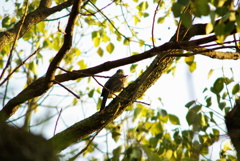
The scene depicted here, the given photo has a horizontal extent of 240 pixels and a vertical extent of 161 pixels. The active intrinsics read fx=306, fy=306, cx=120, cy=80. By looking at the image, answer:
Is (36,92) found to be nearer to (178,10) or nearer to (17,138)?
(178,10)

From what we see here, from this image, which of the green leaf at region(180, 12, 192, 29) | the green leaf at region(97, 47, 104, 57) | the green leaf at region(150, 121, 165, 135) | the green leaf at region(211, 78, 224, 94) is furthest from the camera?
the green leaf at region(97, 47, 104, 57)

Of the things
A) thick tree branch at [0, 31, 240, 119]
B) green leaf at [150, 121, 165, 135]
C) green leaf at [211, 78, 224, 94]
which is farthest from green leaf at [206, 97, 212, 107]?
thick tree branch at [0, 31, 240, 119]

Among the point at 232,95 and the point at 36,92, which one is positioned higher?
the point at 36,92

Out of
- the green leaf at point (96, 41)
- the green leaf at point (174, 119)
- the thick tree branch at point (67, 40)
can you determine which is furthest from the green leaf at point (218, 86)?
the green leaf at point (96, 41)

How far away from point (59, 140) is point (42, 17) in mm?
1724

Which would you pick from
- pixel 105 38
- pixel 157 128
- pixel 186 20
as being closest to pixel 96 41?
pixel 105 38

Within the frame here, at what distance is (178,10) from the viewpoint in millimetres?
2074

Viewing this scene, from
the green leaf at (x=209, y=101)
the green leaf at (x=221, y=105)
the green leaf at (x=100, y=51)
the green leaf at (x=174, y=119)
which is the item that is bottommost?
the green leaf at (x=174, y=119)

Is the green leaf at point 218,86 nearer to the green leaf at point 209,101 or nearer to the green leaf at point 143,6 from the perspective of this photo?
the green leaf at point 209,101

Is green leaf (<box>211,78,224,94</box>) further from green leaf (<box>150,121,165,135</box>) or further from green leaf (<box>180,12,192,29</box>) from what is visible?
green leaf (<box>180,12,192,29</box>)

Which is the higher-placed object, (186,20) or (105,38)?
(105,38)

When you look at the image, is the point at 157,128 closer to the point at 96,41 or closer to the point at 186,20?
the point at 186,20

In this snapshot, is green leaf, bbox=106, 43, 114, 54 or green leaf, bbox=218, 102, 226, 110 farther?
green leaf, bbox=106, 43, 114, 54

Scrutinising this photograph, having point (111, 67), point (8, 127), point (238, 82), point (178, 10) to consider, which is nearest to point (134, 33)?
point (238, 82)
